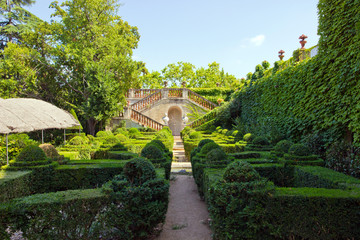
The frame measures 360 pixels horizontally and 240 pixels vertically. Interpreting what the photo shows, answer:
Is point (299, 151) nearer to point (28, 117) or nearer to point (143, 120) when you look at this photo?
point (28, 117)

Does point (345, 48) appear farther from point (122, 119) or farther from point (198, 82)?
point (198, 82)

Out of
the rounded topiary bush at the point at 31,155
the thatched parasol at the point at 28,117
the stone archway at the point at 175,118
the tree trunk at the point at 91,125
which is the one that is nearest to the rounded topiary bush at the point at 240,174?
the rounded topiary bush at the point at 31,155

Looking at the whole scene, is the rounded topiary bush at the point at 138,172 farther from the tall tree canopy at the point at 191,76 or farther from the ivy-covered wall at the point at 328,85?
the tall tree canopy at the point at 191,76

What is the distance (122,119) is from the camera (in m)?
21.5

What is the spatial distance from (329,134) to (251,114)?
9712 mm

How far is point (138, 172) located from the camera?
419 centimetres

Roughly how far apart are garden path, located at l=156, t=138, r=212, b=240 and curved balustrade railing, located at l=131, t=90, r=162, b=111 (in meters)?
17.0

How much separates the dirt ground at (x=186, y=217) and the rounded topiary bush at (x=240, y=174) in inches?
57.0

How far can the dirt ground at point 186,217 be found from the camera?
180 inches

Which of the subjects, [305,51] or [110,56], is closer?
[305,51]

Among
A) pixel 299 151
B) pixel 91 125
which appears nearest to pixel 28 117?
pixel 91 125

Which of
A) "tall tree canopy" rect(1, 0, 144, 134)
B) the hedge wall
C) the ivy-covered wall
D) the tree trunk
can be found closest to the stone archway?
"tall tree canopy" rect(1, 0, 144, 134)

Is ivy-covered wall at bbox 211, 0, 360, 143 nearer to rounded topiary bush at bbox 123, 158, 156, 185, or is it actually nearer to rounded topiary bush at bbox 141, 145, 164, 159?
rounded topiary bush at bbox 141, 145, 164, 159

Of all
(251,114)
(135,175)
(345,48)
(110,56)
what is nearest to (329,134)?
(345,48)
